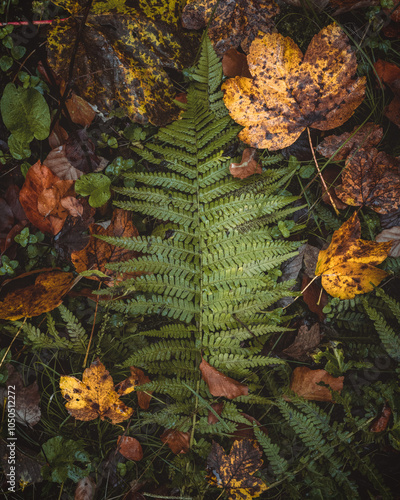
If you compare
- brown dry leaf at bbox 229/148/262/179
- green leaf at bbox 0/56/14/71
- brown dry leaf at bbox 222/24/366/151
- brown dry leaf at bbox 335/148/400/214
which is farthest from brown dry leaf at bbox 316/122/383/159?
green leaf at bbox 0/56/14/71

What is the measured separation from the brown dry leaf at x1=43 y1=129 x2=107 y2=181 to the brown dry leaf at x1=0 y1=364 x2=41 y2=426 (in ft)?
4.84

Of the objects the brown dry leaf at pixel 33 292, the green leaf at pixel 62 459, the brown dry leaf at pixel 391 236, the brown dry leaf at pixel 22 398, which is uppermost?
the brown dry leaf at pixel 391 236

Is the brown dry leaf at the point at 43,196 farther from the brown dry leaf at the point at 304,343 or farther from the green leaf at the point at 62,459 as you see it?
the brown dry leaf at the point at 304,343

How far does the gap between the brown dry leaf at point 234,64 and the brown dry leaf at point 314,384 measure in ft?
6.75

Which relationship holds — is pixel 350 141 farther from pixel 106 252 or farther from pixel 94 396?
pixel 94 396

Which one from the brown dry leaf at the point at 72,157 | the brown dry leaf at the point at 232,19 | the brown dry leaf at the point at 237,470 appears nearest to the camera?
the brown dry leaf at the point at 237,470

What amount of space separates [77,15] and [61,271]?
1.73 metres

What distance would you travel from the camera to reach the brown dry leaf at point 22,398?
2447 mm

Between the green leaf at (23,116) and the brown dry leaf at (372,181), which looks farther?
the green leaf at (23,116)

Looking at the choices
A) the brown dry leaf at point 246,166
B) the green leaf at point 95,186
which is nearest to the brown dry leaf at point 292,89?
the brown dry leaf at point 246,166

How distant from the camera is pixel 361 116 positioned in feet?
8.30

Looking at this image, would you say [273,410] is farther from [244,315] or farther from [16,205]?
[16,205]

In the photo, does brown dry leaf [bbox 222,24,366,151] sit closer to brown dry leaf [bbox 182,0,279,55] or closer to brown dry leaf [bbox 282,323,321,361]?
brown dry leaf [bbox 182,0,279,55]

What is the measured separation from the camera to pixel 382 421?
2139mm
